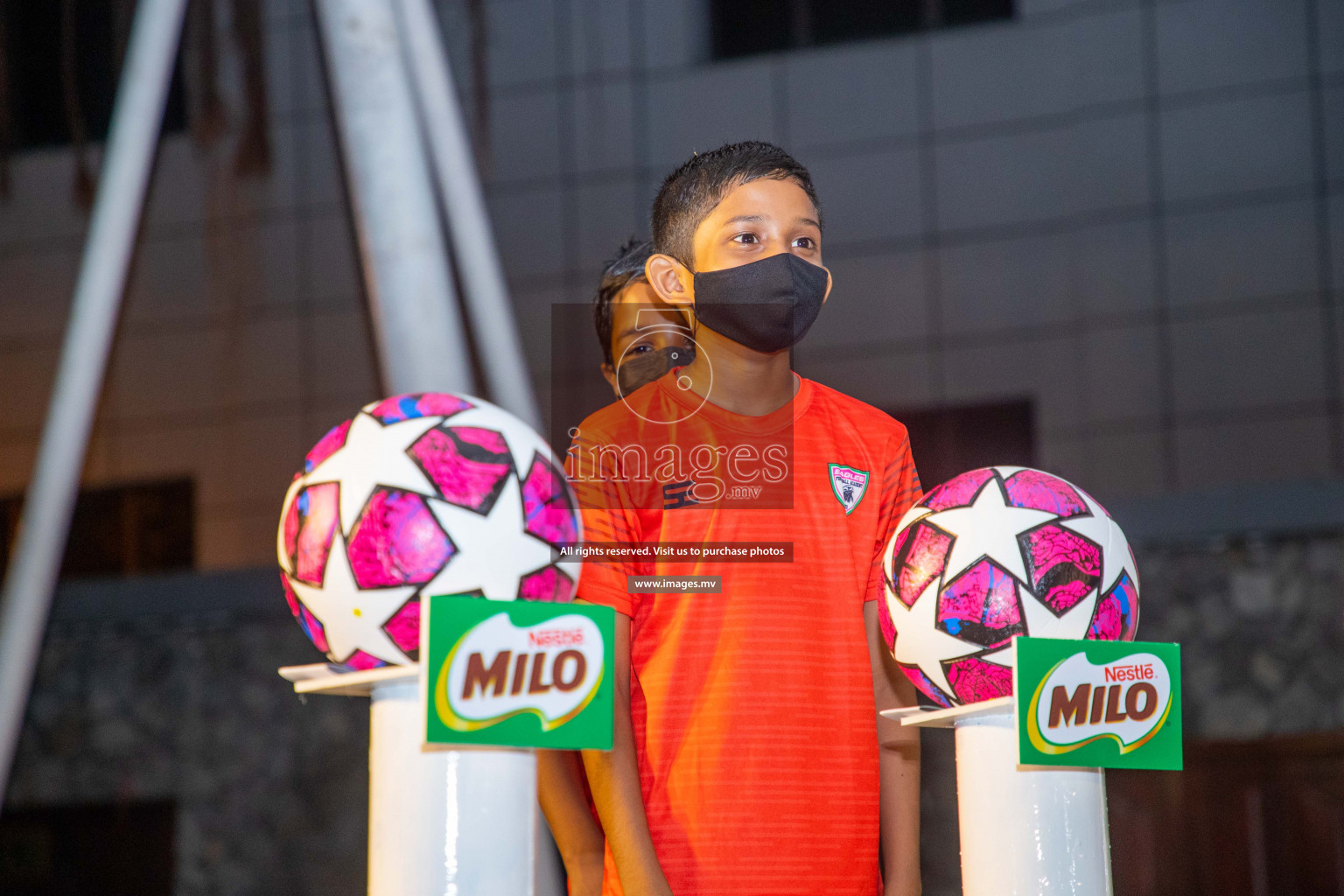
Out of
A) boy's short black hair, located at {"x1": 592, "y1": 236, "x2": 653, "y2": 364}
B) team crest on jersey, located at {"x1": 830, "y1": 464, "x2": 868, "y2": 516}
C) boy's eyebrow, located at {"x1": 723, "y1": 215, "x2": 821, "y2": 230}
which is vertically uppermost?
boy's short black hair, located at {"x1": 592, "y1": 236, "x2": 653, "y2": 364}

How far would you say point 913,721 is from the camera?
1.72 meters

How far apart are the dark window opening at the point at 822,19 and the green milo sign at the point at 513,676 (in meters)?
7.16

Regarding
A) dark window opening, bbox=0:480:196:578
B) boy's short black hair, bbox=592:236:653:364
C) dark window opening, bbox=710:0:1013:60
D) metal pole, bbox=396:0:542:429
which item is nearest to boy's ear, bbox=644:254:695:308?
boy's short black hair, bbox=592:236:653:364

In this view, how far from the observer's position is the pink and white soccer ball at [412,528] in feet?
4.73

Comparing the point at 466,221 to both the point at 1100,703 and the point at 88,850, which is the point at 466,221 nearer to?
the point at 1100,703

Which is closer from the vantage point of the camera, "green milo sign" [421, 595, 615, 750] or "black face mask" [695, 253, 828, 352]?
"green milo sign" [421, 595, 615, 750]

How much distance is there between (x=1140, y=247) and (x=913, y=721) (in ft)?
20.8

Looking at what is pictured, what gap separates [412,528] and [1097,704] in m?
0.81

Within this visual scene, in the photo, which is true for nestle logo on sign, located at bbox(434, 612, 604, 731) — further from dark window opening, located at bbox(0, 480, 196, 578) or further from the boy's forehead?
dark window opening, located at bbox(0, 480, 196, 578)

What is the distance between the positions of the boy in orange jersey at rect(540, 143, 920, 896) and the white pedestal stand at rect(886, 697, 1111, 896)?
0.63ft

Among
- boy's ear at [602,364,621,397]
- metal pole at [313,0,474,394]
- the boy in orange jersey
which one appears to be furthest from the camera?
metal pole at [313,0,474,394]

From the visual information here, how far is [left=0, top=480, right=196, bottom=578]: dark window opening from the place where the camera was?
8.40m

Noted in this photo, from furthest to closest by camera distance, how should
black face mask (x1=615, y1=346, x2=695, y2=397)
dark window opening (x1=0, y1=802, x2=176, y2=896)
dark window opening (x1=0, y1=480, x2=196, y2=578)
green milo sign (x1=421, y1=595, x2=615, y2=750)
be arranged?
dark window opening (x1=0, y1=480, x2=196, y2=578) → dark window opening (x1=0, y1=802, x2=176, y2=896) → black face mask (x1=615, y1=346, x2=695, y2=397) → green milo sign (x1=421, y1=595, x2=615, y2=750)

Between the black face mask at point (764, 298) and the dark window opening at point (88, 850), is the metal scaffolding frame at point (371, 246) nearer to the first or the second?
the black face mask at point (764, 298)
